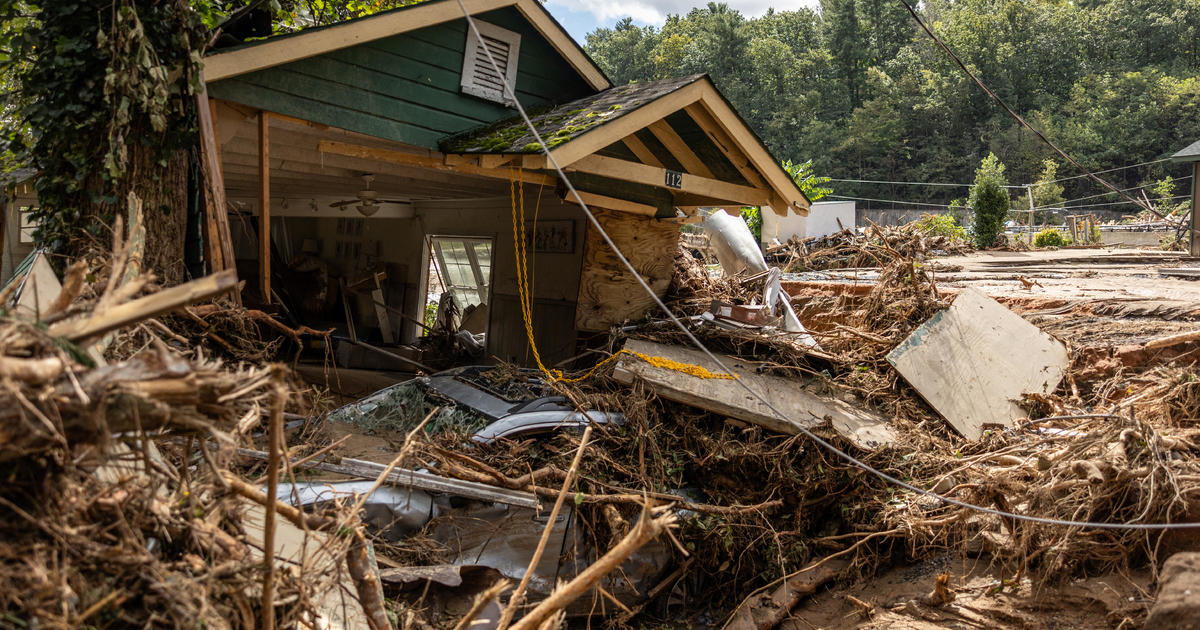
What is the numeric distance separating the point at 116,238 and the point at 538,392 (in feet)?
14.9

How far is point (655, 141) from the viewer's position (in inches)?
308

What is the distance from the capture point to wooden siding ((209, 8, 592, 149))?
6238mm

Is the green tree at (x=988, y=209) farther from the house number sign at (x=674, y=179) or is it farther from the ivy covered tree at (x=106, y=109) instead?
the ivy covered tree at (x=106, y=109)

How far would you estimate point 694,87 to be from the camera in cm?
719

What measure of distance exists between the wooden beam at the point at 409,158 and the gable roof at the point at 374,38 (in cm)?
101

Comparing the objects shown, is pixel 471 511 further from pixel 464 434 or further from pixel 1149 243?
pixel 1149 243

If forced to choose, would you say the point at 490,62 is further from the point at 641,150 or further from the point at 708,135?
the point at 708,135

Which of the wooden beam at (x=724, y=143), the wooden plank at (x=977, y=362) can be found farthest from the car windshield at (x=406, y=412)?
the wooden plank at (x=977, y=362)

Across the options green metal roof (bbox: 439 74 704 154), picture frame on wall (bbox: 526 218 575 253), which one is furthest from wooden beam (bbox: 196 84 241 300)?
picture frame on wall (bbox: 526 218 575 253)

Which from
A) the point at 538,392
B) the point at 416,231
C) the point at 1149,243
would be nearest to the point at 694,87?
the point at 538,392

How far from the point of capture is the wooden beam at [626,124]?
6.35 meters

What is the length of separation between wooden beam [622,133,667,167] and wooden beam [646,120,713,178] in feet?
0.53

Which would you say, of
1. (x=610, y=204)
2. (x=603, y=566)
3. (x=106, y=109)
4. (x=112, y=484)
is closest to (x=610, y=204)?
(x=610, y=204)

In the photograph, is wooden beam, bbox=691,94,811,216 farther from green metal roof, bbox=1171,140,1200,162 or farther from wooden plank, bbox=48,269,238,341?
green metal roof, bbox=1171,140,1200,162
